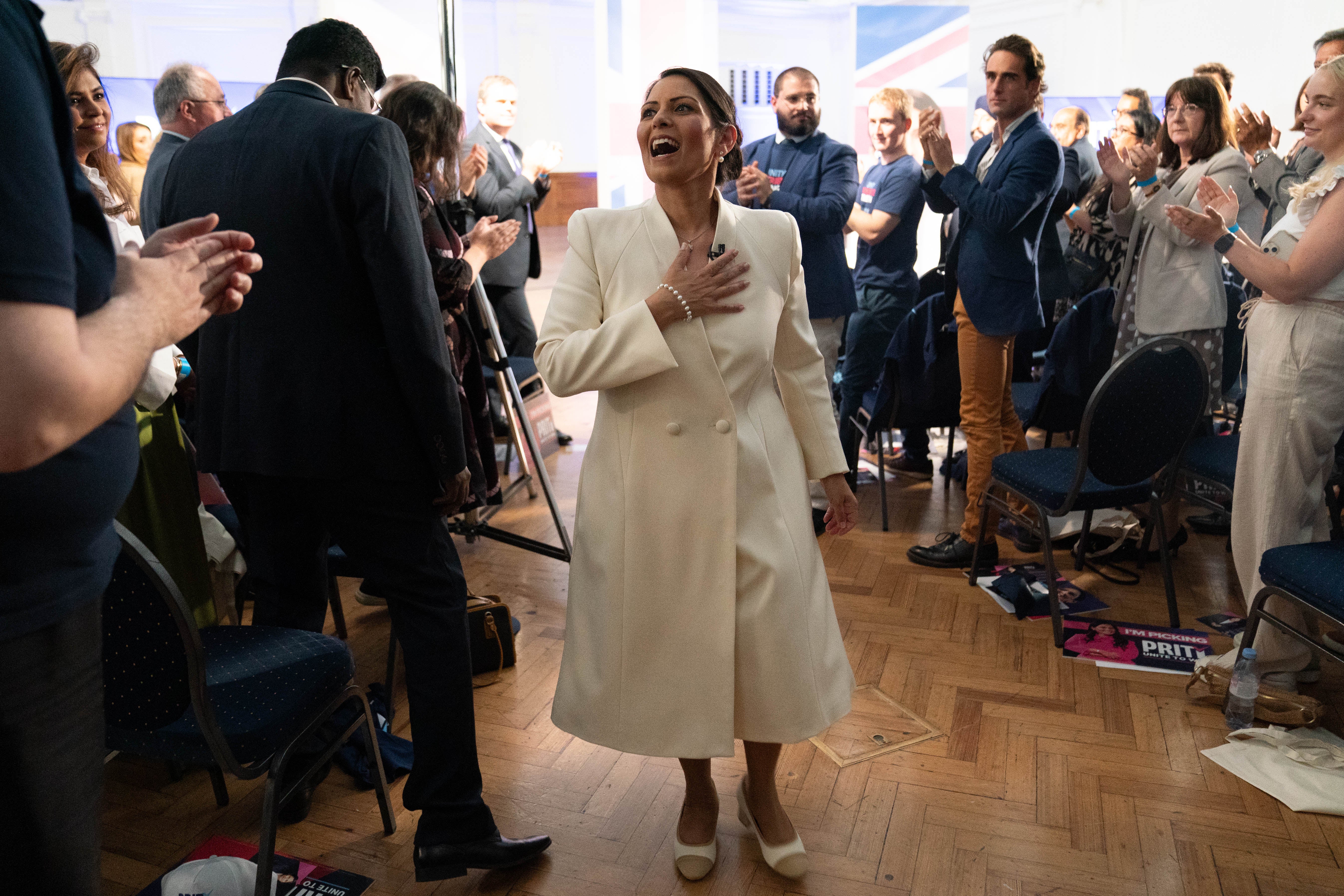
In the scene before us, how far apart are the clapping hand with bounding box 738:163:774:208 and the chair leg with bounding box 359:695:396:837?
8.29 feet

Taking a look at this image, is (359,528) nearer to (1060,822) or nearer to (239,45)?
(1060,822)

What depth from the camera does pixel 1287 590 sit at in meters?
2.54

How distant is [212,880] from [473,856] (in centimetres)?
52

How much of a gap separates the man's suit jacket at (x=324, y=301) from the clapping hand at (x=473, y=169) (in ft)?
5.94

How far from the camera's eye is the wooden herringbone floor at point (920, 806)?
217 cm

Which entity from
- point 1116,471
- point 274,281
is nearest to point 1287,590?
point 1116,471

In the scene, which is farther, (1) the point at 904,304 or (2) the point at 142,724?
(1) the point at 904,304

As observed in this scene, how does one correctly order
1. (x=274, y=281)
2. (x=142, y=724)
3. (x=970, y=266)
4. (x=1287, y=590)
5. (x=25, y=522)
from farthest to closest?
1. (x=970, y=266)
2. (x=1287, y=590)
3. (x=274, y=281)
4. (x=142, y=724)
5. (x=25, y=522)

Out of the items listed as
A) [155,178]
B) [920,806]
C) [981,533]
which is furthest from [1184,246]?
[155,178]

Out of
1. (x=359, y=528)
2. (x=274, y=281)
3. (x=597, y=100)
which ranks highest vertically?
(x=597, y=100)

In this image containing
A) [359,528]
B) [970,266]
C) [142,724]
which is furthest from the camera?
[970,266]

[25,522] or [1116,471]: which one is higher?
[25,522]

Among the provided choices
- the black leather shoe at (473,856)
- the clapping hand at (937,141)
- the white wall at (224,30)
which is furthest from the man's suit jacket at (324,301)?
the white wall at (224,30)

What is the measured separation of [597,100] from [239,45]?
2.47 meters
